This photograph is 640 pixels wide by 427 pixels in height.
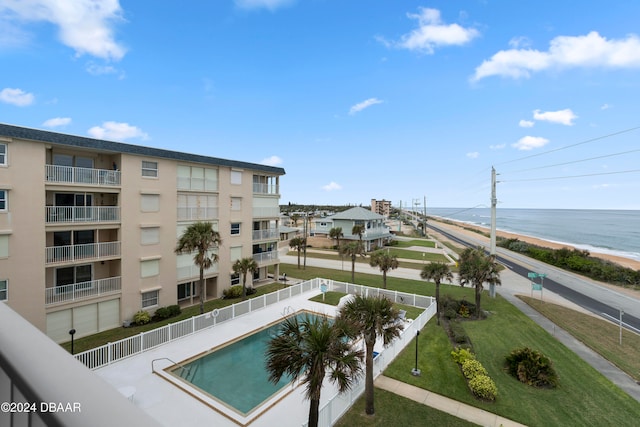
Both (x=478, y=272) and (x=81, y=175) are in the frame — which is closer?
(x=81, y=175)

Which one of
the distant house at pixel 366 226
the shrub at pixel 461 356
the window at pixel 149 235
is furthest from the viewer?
the distant house at pixel 366 226

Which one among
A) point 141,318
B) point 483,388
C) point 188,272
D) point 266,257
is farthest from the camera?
point 266,257

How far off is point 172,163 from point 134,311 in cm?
1095

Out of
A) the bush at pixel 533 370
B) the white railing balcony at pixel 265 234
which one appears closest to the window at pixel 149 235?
the white railing balcony at pixel 265 234

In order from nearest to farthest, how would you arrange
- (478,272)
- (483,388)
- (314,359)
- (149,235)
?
(314,359) → (483,388) → (149,235) → (478,272)

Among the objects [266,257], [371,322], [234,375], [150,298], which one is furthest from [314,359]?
[266,257]

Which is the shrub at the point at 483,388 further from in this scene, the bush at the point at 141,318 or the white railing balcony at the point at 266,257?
the white railing balcony at the point at 266,257

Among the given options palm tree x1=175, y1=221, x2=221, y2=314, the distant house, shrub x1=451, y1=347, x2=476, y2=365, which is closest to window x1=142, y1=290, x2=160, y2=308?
palm tree x1=175, y1=221, x2=221, y2=314

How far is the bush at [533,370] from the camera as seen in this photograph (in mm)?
14758

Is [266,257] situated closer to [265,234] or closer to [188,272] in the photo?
[265,234]

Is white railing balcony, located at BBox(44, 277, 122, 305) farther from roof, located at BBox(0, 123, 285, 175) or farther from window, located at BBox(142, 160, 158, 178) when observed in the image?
roof, located at BBox(0, 123, 285, 175)

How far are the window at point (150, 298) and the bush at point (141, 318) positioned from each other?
3.38 ft

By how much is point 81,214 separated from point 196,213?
7.72 metres

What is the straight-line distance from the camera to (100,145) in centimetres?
1977
